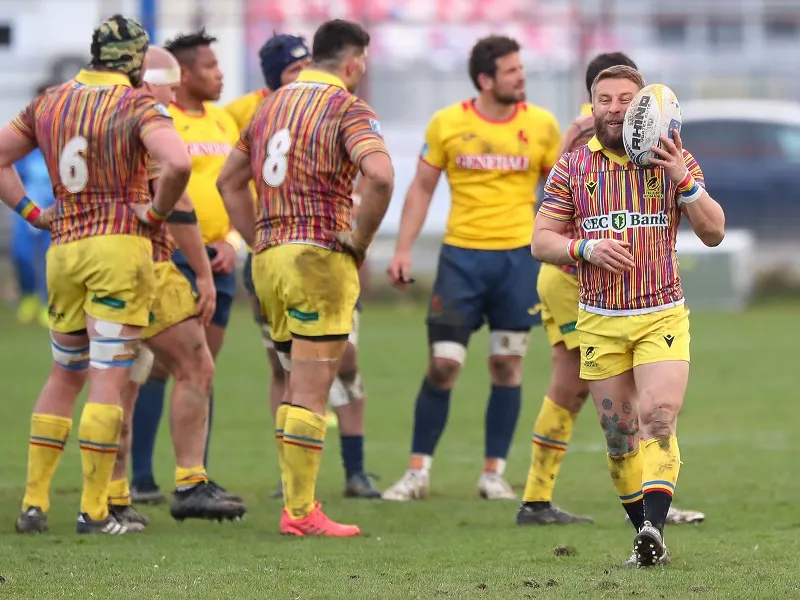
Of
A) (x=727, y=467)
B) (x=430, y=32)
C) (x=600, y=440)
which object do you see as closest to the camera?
(x=727, y=467)

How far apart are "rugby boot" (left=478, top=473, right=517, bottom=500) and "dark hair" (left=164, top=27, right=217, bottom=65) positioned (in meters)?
2.69

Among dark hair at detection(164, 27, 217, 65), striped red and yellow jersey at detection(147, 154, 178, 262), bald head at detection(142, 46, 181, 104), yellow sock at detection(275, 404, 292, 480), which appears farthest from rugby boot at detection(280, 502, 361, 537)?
dark hair at detection(164, 27, 217, 65)

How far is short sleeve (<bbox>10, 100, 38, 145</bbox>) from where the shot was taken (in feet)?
22.1

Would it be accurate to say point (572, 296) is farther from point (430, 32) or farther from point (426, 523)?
point (430, 32)

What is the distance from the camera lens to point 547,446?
6.87 metres

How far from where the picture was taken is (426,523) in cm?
714

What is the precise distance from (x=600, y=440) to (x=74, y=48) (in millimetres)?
15168

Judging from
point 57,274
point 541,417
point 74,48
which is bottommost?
point 541,417

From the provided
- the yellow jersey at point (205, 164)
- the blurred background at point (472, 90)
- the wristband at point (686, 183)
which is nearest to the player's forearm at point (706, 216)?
the wristband at point (686, 183)

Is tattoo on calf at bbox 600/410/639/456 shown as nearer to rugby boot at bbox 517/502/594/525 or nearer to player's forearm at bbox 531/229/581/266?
player's forearm at bbox 531/229/581/266

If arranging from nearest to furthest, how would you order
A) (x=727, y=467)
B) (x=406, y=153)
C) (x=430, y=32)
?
(x=727, y=467)
(x=406, y=153)
(x=430, y=32)

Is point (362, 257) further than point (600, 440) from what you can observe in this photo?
No

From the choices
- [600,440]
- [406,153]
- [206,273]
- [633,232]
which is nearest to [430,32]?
[406,153]

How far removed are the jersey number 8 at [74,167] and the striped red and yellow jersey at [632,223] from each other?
218 centimetres
